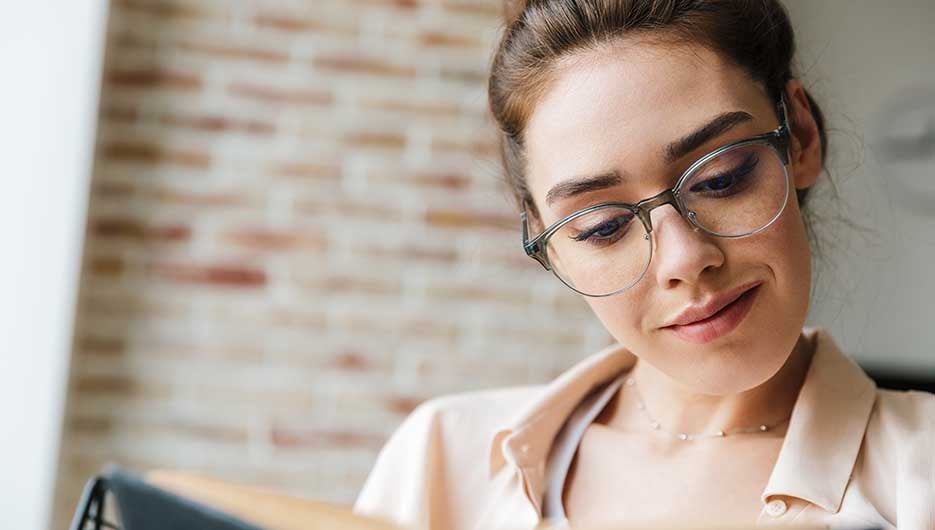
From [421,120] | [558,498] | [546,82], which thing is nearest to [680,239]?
[546,82]

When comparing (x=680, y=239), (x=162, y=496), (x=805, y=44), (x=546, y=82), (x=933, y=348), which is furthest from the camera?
(x=933, y=348)

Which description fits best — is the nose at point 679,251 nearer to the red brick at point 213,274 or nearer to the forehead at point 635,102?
the forehead at point 635,102

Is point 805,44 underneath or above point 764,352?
above

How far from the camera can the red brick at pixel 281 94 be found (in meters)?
2.04

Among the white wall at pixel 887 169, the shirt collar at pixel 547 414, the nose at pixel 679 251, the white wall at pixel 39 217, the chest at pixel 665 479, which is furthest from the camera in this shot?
the white wall at pixel 887 169

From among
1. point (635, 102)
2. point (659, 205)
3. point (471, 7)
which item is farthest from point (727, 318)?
point (471, 7)

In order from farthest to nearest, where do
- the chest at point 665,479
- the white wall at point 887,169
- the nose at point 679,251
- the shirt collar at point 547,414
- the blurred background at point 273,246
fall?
the white wall at point 887,169, the blurred background at point 273,246, the shirt collar at point 547,414, the chest at point 665,479, the nose at point 679,251

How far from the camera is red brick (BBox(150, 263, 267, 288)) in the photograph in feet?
6.59

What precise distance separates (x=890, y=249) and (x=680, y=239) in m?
2.06

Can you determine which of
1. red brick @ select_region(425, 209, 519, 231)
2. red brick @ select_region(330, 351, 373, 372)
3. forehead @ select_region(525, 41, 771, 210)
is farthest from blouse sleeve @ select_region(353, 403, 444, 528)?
red brick @ select_region(425, 209, 519, 231)

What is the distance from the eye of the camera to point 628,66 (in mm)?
990

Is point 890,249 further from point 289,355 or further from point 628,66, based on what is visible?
point 628,66

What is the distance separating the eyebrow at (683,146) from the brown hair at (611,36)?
8 centimetres

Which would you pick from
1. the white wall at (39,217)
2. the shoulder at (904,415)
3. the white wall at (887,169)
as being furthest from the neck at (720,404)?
the white wall at (887,169)
